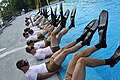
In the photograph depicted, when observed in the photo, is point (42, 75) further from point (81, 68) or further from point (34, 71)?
point (81, 68)

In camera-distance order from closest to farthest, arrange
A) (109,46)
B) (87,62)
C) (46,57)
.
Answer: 1. (87,62)
2. (109,46)
3. (46,57)

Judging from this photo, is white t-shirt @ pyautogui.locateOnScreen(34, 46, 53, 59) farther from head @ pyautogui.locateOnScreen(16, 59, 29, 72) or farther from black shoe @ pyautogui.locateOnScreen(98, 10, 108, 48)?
black shoe @ pyautogui.locateOnScreen(98, 10, 108, 48)

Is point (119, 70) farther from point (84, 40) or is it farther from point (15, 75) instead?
point (15, 75)

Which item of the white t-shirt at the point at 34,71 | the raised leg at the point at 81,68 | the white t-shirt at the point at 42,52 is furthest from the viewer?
the white t-shirt at the point at 42,52

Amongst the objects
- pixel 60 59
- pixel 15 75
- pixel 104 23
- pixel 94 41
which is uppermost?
pixel 104 23

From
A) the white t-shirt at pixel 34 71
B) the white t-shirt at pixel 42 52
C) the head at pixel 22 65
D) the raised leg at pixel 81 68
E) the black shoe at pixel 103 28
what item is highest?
the black shoe at pixel 103 28

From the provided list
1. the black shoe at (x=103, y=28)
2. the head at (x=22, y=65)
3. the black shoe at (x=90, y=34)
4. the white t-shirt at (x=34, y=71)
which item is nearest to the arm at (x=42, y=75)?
the white t-shirt at (x=34, y=71)

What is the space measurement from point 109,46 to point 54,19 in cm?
236

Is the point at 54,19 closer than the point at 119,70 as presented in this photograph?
No

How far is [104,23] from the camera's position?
375 cm

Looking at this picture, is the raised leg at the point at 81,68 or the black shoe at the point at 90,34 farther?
the black shoe at the point at 90,34

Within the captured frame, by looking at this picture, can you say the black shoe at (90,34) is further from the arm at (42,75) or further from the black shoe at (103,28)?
the arm at (42,75)

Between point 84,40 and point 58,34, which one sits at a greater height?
point 84,40

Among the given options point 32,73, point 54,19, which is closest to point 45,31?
point 54,19
